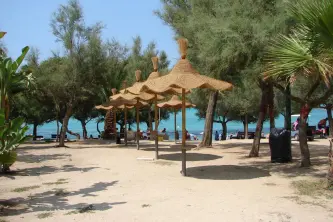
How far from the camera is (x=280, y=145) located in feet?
33.8

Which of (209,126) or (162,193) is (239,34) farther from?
(209,126)

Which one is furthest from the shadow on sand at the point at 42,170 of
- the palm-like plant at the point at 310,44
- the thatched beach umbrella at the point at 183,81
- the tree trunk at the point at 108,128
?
the tree trunk at the point at 108,128

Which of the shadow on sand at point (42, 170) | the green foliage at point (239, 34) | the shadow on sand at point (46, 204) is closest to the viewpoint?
the shadow on sand at point (46, 204)

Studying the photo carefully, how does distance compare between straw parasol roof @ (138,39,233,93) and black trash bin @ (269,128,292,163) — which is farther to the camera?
black trash bin @ (269,128,292,163)

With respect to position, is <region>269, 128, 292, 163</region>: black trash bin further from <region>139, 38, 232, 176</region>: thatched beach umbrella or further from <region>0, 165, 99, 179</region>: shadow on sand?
<region>0, 165, 99, 179</region>: shadow on sand

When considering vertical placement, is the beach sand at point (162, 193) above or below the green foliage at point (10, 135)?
below

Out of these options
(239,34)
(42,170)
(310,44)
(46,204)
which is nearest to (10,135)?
(46,204)

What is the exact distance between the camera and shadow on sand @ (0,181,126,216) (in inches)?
215

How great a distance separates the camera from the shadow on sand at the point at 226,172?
815 centimetres

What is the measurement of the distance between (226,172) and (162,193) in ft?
9.35

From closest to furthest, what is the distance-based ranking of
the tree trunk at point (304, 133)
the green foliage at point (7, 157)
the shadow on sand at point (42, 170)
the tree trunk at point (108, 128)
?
the green foliage at point (7, 157)
the tree trunk at point (304, 133)
the shadow on sand at point (42, 170)
the tree trunk at point (108, 128)

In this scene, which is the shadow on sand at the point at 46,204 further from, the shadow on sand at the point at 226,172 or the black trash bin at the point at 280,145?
Result: the black trash bin at the point at 280,145

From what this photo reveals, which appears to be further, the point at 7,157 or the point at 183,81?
the point at 183,81

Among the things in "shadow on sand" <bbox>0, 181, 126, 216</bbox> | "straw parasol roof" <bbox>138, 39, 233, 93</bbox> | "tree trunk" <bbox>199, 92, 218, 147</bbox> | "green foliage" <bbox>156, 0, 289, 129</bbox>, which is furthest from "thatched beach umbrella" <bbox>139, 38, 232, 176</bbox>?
"tree trunk" <bbox>199, 92, 218, 147</bbox>
